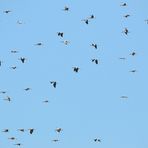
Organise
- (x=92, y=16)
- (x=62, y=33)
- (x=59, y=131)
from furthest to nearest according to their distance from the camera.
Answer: (x=59, y=131)
(x=62, y=33)
(x=92, y=16)

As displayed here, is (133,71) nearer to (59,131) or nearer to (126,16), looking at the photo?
(126,16)

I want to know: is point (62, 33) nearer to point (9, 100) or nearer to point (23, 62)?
point (23, 62)

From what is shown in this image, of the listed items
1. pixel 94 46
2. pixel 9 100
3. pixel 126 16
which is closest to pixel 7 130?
pixel 9 100

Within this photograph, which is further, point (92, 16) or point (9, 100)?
point (9, 100)

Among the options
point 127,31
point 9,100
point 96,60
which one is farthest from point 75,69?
point 9,100

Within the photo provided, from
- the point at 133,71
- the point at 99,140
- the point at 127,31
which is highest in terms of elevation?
the point at 127,31

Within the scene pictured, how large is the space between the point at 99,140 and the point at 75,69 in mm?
16253

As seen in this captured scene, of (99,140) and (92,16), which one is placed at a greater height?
(92,16)

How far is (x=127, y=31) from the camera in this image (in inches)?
3046

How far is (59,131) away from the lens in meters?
84.6

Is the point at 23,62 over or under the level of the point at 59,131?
over

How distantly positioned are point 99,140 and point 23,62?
17370mm

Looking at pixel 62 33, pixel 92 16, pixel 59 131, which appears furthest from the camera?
pixel 59 131

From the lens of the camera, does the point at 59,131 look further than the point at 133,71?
Yes
